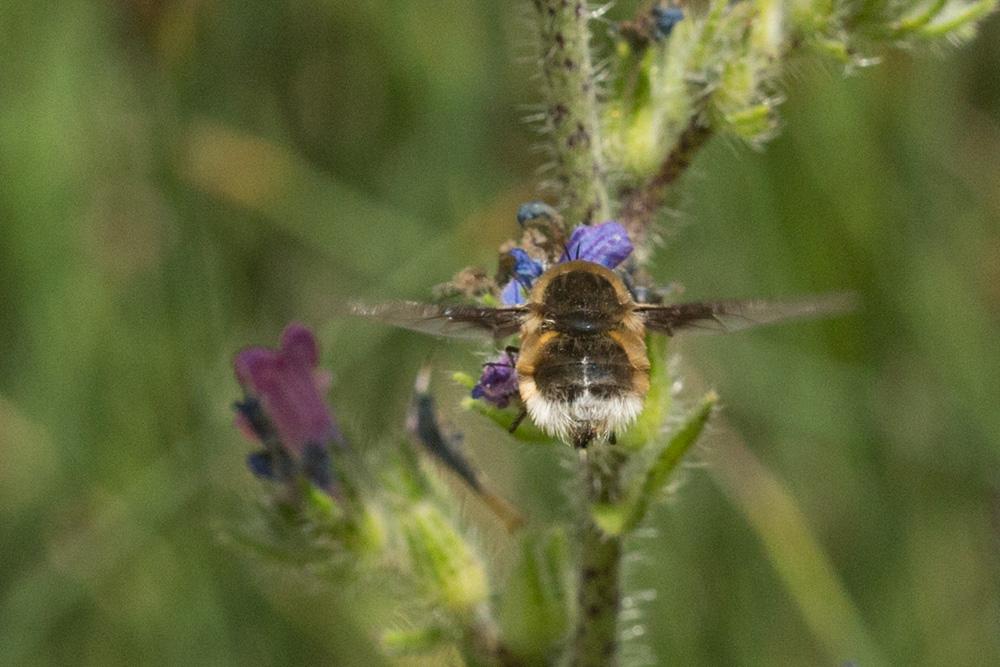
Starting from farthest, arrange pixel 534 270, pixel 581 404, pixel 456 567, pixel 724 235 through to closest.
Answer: pixel 724 235, pixel 456 567, pixel 534 270, pixel 581 404

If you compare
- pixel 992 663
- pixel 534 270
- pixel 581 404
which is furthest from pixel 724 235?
pixel 581 404

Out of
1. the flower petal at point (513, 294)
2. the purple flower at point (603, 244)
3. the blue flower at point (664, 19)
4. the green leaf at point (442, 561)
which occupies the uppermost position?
the blue flower at point (664, 19)

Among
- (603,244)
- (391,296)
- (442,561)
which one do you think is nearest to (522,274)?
(603,244)

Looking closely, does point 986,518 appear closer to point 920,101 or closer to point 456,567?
point 920,101

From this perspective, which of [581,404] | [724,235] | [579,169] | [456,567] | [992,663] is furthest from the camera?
[724,235]

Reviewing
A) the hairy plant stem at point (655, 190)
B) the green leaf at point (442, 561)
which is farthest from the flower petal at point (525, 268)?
the green leaf at point (442, 561)

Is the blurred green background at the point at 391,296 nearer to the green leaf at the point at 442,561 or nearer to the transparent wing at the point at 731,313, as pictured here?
the green leaf at the point at 442,561
